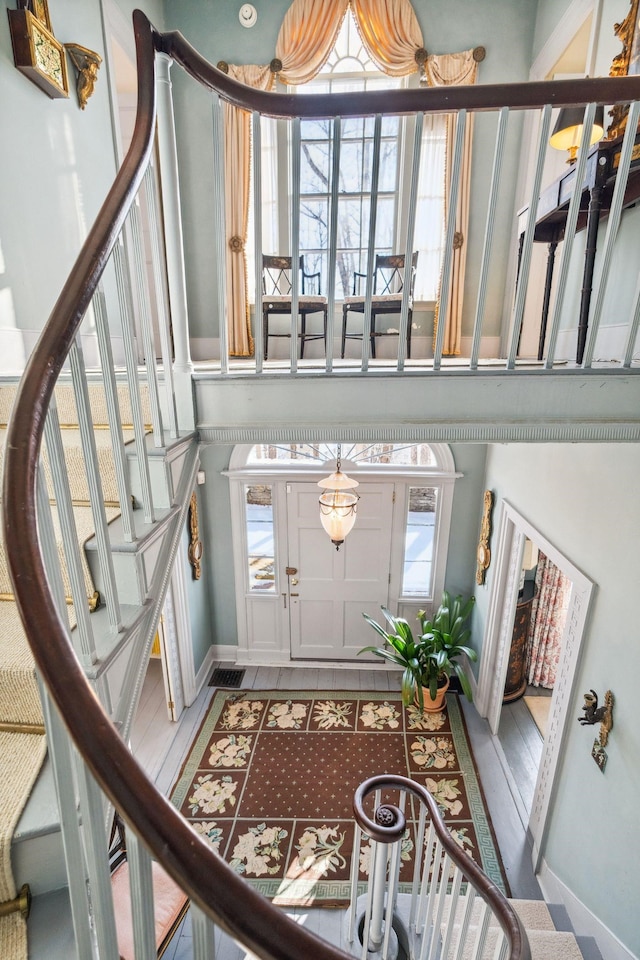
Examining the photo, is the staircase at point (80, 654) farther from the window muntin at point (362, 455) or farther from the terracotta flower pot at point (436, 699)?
the terracotta flower pot at point (436, 699)

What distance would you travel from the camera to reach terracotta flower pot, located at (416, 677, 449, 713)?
404cm

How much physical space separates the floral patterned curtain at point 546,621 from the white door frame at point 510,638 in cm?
81

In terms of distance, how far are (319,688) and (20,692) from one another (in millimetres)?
3646

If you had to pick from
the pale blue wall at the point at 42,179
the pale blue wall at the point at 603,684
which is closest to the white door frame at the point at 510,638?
the pale blue wall at the point at 603,684

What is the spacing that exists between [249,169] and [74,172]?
151 cm

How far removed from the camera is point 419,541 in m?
4.51

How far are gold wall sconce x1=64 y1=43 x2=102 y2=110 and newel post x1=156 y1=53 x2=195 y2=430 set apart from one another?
2.00 meters

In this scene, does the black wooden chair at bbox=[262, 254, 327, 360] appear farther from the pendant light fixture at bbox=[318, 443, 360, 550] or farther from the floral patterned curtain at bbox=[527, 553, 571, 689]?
the floral patterned curtain at bbox=[527, 553, 571, 689]

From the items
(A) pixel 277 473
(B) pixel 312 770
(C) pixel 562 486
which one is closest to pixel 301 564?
(A) pixel 277 473

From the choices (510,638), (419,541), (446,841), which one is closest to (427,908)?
(446,841)

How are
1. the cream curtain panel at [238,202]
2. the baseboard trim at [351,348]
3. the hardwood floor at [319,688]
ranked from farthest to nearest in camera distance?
the baseboard trim at [351,348] → the cream curtain panel at [238,202] → the hardwood floor at [319,688]

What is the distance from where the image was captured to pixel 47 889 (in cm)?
96

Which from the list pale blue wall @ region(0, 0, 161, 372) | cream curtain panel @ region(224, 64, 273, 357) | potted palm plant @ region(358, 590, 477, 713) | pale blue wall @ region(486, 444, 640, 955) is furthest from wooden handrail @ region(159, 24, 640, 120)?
potted palm plant @ region(358, 590, 477, 713)

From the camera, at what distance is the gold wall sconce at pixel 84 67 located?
264 cm
